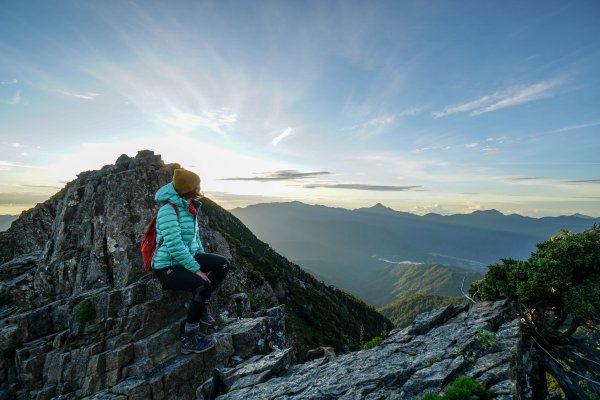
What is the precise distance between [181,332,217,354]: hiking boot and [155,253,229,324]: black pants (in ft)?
2.62

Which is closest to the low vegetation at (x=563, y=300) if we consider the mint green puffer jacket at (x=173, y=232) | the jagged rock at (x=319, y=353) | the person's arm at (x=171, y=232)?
the jagged rock at (x=319, y=353)

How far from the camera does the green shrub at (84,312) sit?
45.9ft

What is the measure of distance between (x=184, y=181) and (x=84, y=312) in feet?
30.0

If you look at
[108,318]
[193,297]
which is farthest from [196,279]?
[108,318]

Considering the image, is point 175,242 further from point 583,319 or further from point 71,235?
point 583,319

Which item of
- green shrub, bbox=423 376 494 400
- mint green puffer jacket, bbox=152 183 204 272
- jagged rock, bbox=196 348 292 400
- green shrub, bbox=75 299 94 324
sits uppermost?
mint green puffer jacket, bbox=152 183 204 272

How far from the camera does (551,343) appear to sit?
Result: 15023 millimetres

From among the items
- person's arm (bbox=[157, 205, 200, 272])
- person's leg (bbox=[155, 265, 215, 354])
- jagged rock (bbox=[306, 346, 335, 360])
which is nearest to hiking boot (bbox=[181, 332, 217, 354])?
person's leg (bbox=[155, 265, 215, 354])

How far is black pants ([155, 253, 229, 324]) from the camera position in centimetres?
1116

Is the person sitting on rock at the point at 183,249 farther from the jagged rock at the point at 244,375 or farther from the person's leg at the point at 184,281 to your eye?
the jagged rock at the point at 244,375

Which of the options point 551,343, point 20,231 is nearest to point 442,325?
point 551,343

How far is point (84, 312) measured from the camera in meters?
14.0

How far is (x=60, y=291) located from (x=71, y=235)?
139 inches

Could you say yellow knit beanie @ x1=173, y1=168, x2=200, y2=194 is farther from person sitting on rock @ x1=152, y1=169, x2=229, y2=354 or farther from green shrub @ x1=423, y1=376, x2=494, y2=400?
green shrub @ x1=423, y1=376, x2=494, y2=400
